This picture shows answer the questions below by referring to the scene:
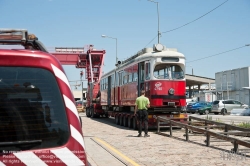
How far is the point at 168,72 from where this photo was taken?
17953 millimetres

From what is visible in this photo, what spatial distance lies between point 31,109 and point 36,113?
0.06 meters

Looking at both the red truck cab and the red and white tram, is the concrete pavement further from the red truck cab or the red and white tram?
the red truck cab

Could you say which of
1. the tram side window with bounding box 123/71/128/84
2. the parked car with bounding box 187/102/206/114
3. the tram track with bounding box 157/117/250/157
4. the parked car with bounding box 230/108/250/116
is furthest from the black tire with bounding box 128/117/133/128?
the parked car with bounding box 187/102/206/114

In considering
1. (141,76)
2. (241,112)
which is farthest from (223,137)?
(241,112)

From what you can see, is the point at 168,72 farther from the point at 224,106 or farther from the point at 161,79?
the point at 224,106

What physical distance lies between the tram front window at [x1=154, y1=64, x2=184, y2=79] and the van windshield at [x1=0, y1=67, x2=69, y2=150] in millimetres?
14713

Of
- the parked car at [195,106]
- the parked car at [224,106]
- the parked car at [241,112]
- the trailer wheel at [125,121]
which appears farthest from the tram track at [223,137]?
the parked car at [195,106]

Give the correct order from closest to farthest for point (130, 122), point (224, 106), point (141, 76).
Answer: point (141, 76) → point (130, 122) → point (224, 106)

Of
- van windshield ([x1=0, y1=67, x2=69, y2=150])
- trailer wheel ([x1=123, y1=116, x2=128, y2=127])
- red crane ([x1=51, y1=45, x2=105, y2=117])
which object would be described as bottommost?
trailer wheel ([x1=123, y1=116, x2=128, y2=127])

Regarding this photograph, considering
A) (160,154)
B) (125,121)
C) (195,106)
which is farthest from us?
(195,106)

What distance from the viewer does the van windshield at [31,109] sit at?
2.98 m

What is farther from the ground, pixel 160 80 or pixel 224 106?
pixel 160 80

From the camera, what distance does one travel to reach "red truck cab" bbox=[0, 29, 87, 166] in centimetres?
297

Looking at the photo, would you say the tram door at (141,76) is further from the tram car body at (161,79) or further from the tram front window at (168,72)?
the tram front window at (168,72)
